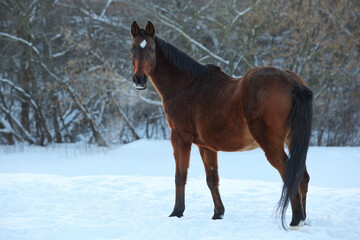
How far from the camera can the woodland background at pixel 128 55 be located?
42.9 feet

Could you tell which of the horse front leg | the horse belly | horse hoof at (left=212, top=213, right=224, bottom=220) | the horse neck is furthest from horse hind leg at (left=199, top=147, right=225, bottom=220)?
the horse neck

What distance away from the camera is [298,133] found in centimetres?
375

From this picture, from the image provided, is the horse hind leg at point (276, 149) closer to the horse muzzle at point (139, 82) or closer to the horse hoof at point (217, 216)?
the horse hoof at point (217, 216)

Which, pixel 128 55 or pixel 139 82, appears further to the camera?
pixel 128 55

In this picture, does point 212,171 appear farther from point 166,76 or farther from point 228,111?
point 166,76

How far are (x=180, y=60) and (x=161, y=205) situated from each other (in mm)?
2062

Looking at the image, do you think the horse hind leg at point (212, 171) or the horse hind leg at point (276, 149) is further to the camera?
the horse hind leg at point (212, 171)

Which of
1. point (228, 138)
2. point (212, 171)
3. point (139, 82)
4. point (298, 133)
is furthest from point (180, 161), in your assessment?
point (298, 133)

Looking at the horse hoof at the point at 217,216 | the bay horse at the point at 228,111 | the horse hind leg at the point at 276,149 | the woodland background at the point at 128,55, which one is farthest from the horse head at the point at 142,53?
the woodland background at the point at 128,55

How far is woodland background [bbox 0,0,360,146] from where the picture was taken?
13078 millimetres

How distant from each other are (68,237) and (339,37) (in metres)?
11.7

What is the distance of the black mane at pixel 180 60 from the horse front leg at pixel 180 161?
79 centimetres

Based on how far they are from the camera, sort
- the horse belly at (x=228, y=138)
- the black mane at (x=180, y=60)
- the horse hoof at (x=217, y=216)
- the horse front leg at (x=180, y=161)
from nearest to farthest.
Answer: the horse belly at (x=228, y=138) < the horse front leg at (x=180, y=161) < the horse hoof at (x=217, y=216) < the black mane at (x=180, y=60)

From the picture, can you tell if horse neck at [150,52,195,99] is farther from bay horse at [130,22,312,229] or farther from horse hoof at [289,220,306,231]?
horse hoof at [289,220,306,231]
